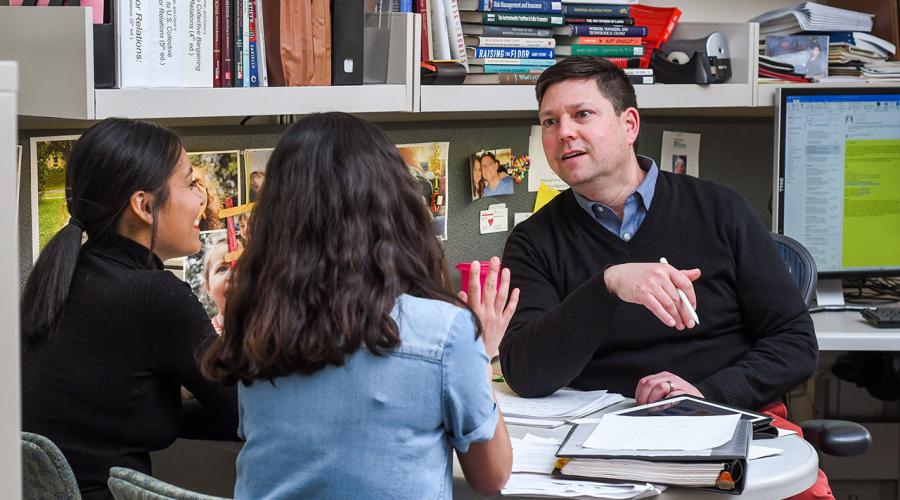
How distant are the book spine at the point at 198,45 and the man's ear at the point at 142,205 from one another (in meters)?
0.18

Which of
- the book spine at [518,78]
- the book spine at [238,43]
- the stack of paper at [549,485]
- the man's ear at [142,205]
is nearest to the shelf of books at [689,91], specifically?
the book spine at [518,78]

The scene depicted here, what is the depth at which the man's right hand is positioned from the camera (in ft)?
5.10

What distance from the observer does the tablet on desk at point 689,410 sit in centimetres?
148

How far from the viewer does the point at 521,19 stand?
214cm

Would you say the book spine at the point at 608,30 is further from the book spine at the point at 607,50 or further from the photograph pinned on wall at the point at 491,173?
the photograph pinned on wall at the point at 491,173

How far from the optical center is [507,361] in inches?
70.2

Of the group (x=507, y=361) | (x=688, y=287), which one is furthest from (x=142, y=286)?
(x=688, y=287)

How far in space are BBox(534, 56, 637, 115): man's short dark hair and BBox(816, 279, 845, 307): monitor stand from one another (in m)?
0.79

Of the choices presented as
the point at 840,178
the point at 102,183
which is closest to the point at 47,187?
the point at 102,183

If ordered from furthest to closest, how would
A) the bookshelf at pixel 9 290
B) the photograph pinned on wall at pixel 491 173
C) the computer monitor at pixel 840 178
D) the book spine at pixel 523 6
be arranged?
the computer monitor at pixel 840 178
the photograph pinned on wall at pixel 491 173
the book spine at pixel 523 6
the bookshelf at pixel 9 290

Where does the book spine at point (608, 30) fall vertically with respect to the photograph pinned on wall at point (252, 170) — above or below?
above

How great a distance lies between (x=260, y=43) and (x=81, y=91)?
336 mm

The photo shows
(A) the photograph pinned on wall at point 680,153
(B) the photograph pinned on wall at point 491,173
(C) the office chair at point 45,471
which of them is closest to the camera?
(C) the office chair at point 45,471

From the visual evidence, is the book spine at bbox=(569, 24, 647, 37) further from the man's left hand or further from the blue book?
the man's left hand
